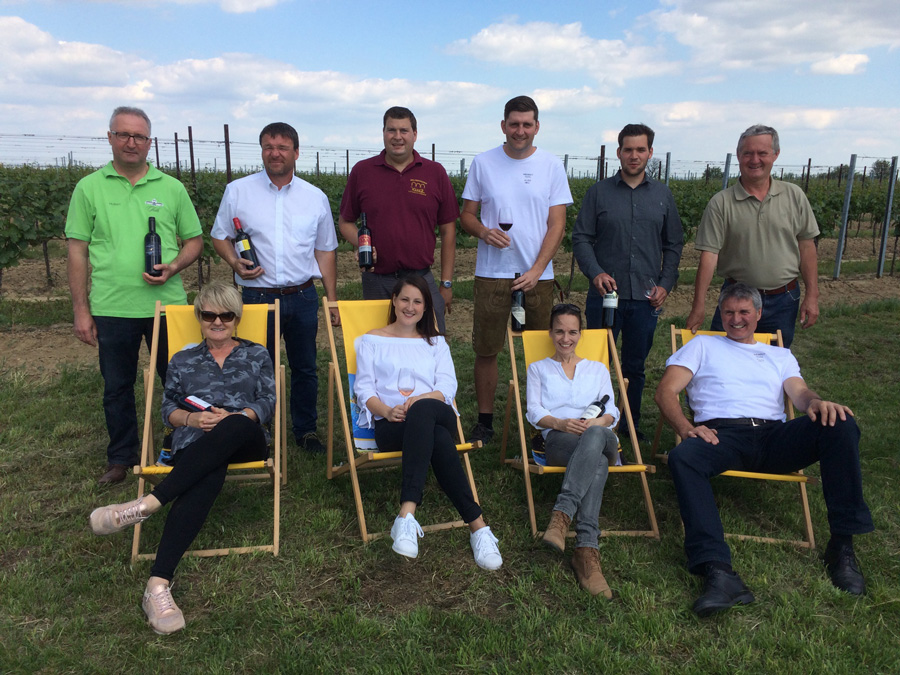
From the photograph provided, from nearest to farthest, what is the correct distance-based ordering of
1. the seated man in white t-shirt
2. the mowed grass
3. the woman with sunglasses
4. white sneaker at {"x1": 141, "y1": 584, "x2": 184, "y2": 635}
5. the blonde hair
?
the mowed grass < white sneaker at {"x1": 141, "y1": 584, "x2": 184, "y2": 635} < the woman with sunglasses < the seated man in white t-shirt < the blonde hair

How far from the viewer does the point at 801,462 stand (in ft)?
10.2

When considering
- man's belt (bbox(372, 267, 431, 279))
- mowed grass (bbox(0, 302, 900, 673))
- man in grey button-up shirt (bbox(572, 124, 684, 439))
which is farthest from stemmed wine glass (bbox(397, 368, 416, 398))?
man in grey button-up shirt (bbox(572, 124, 684, 439))

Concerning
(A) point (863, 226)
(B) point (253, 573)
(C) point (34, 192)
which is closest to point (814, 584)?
(B) point (253, 573)

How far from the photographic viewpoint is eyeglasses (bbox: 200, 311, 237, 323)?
3248mm

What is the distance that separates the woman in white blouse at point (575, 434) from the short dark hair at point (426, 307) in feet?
1.87

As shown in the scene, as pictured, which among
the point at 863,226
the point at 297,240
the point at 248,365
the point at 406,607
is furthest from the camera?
the point at 863,226

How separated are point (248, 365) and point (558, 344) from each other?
1.60m

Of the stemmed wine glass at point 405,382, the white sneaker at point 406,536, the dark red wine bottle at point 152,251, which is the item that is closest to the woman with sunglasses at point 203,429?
the dark red wine bottle at point 152,251

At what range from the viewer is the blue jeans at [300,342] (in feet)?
12.8

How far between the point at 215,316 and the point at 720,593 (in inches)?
99.8

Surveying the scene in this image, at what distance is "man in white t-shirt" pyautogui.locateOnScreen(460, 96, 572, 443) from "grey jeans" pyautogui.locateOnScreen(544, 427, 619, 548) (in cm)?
111

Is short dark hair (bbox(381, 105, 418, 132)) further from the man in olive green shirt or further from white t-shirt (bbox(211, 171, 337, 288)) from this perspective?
the man in olive green shirt

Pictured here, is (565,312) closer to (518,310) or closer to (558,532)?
(518,310)

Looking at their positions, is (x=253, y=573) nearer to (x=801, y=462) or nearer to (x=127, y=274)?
(x=127, y=274)
